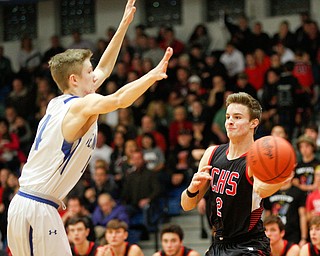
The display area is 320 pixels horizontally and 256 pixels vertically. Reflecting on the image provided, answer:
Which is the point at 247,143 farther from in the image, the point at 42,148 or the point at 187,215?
the point at 187,215

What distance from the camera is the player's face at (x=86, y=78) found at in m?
5.96

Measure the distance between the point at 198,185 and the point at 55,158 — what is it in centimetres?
117

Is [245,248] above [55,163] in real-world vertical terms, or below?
below

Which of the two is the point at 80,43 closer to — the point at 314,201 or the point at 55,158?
the point at 314,201

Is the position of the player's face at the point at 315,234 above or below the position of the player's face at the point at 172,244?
above

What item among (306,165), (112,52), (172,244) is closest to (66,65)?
(112,52)

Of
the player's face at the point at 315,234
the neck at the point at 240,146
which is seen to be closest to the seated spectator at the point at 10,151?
the player's face at the point at 315,234

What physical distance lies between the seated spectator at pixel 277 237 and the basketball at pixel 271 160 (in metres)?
3.25

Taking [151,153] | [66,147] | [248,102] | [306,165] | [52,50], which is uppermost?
[52,50]

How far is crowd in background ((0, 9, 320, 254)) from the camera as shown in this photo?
11906 millimetres

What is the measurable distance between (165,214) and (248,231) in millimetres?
6478

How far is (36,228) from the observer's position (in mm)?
5754

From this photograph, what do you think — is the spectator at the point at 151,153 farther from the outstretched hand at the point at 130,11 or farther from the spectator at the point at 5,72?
the outstretched hand at the point at 130,11

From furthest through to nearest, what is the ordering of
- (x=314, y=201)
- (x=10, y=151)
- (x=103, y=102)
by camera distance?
(x=10, y=151)
(x=314, y=201)
(x=103, y=102)
